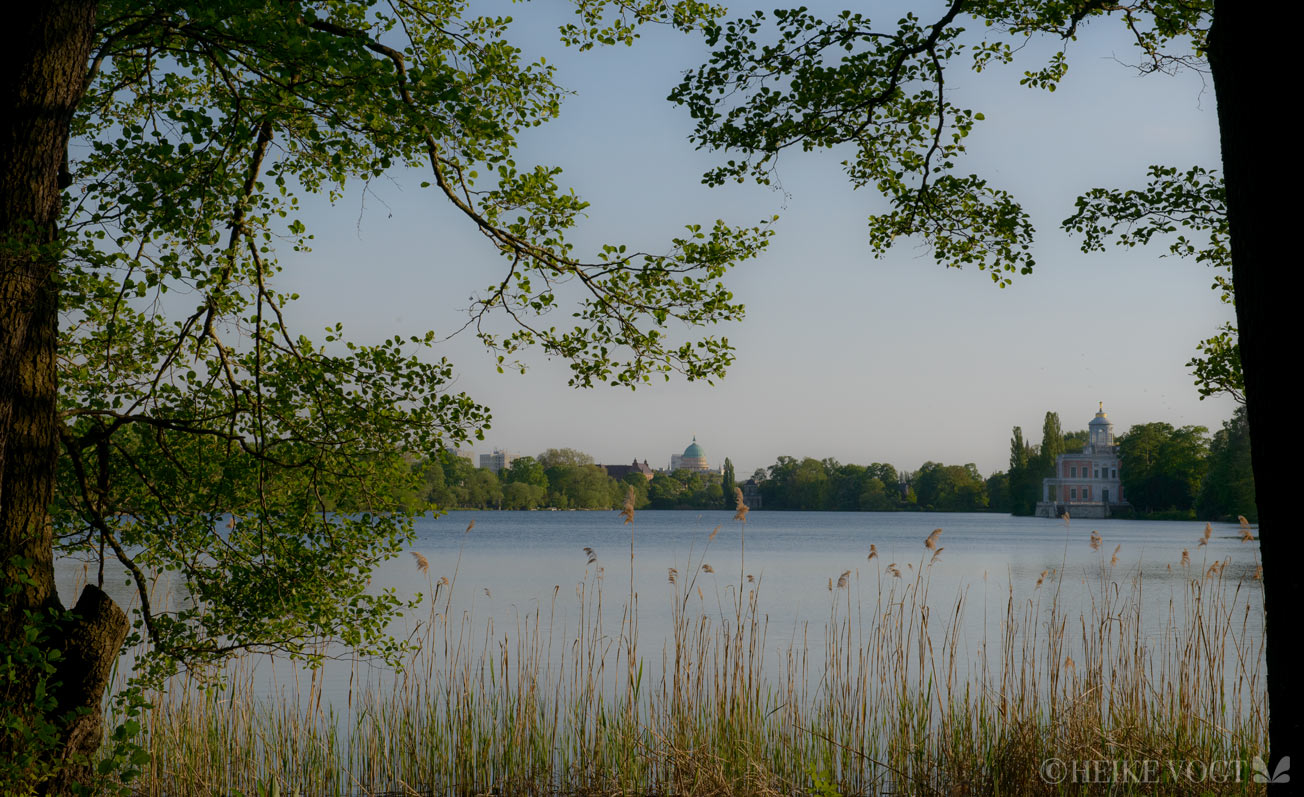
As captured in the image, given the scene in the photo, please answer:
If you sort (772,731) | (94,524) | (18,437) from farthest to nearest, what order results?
1. (772,731)
2. (94,524)
3. (18,437)

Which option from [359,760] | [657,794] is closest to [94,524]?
[359,760]

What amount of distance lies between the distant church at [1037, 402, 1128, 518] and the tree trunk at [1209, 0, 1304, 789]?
82080 millimetres

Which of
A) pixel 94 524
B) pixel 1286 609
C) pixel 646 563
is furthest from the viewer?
pixel 646 563

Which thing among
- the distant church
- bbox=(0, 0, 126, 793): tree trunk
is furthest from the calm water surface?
the distant church

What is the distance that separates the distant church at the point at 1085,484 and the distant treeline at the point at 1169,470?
119 centimetres

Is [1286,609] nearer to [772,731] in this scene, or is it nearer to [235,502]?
Answer: [772,731]

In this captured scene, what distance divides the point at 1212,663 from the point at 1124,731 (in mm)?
731

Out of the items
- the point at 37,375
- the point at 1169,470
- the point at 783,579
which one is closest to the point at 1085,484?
the point at 1169,470

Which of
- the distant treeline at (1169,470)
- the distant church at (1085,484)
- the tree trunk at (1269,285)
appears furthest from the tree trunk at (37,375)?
the distant church at (1085,484)

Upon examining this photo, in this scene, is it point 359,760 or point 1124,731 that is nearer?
point 1124,731

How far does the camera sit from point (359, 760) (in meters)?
6.58

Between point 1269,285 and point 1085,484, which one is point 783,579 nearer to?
point 1269,285

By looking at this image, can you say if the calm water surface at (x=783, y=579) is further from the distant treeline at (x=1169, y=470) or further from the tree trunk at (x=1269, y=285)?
the distant treeline at (x=1169, y=470)

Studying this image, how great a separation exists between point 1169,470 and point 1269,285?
233 feet
